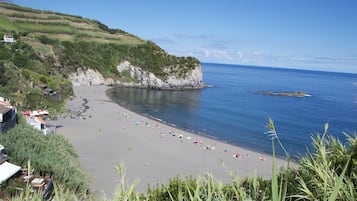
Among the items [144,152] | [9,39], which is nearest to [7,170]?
[144,152]

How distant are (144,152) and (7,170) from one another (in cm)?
1586

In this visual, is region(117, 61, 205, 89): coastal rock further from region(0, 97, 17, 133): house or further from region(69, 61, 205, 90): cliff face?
region(0, 97, 17, 133): house

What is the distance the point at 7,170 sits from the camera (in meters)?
16.4

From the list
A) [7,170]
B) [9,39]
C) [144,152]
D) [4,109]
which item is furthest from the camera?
[9,39]

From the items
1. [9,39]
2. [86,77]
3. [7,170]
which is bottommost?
[7,170]

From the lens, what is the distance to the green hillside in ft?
193

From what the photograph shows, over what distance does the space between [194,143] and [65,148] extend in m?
16.3

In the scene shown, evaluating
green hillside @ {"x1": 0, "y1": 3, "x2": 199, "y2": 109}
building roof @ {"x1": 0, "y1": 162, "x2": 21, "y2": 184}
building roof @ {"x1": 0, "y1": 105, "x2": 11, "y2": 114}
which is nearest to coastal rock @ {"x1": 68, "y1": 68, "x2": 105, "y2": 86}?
green hillside @ {"x1": 0, "y1": 3, "x2": 199, "y2": 109}

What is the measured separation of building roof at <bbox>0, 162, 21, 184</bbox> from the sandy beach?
4.66 metres

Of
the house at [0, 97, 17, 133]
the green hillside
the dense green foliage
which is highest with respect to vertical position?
the green hillside

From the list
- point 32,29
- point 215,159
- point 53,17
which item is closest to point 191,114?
point 215,159

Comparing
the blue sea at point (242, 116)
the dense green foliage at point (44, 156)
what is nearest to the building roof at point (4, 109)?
the dense green foliage at point (44, 156)

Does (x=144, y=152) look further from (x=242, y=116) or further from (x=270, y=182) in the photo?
(x=242, y=116)

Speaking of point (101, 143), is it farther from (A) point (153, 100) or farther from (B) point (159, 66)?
(B) point (159, 66)
